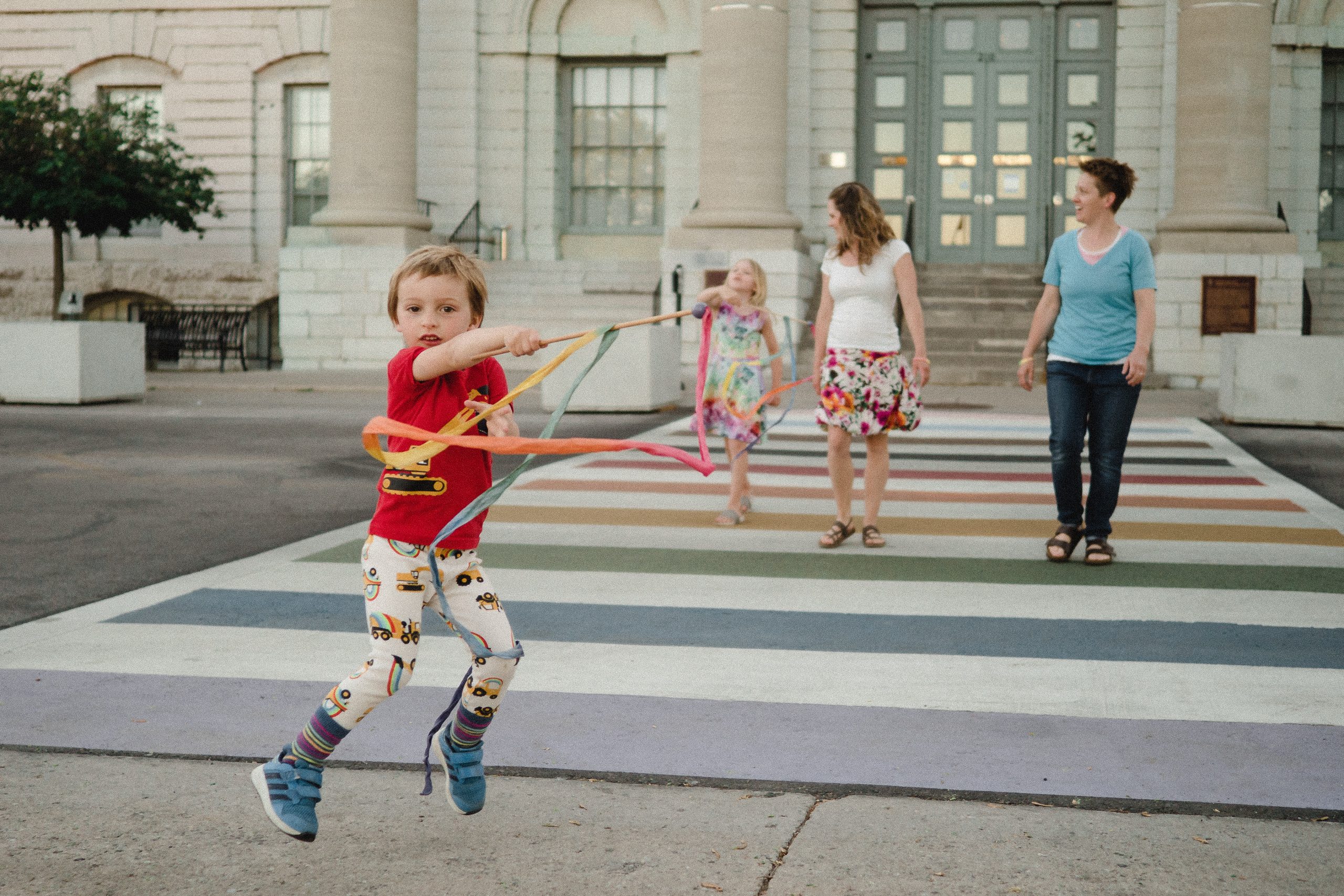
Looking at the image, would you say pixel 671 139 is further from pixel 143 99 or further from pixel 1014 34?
pixel 143 99

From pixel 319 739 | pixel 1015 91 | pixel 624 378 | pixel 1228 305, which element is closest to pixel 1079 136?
pixel 1015 91

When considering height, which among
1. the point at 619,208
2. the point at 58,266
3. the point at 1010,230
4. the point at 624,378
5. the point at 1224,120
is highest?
the point at 1224,120

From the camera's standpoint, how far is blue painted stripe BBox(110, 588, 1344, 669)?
5.35 m

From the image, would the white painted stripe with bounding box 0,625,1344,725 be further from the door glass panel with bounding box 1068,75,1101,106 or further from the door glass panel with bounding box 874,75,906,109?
the door glass panel with bounding box 1068,75,1101,106

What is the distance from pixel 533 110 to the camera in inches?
1051

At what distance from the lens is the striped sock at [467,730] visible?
354cm

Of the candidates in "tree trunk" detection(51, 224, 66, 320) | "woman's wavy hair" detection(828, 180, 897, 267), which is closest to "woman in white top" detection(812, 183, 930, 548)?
"woman's wavy hair" detection(828, 180, 897, 267)

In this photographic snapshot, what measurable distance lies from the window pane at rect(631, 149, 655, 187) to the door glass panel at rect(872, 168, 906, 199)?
160 inches

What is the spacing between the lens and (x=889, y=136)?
85.5 feet

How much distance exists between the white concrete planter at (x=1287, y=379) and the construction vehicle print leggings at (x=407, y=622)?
12.8m

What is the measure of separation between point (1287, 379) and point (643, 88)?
49.2 feet

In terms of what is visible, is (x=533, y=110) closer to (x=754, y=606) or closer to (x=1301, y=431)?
(x=1301, y=431)

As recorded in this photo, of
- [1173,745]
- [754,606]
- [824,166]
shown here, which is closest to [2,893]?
[1173,745]

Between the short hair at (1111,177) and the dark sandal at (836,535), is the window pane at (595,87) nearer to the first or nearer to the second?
the dark sandal at (836,535)
